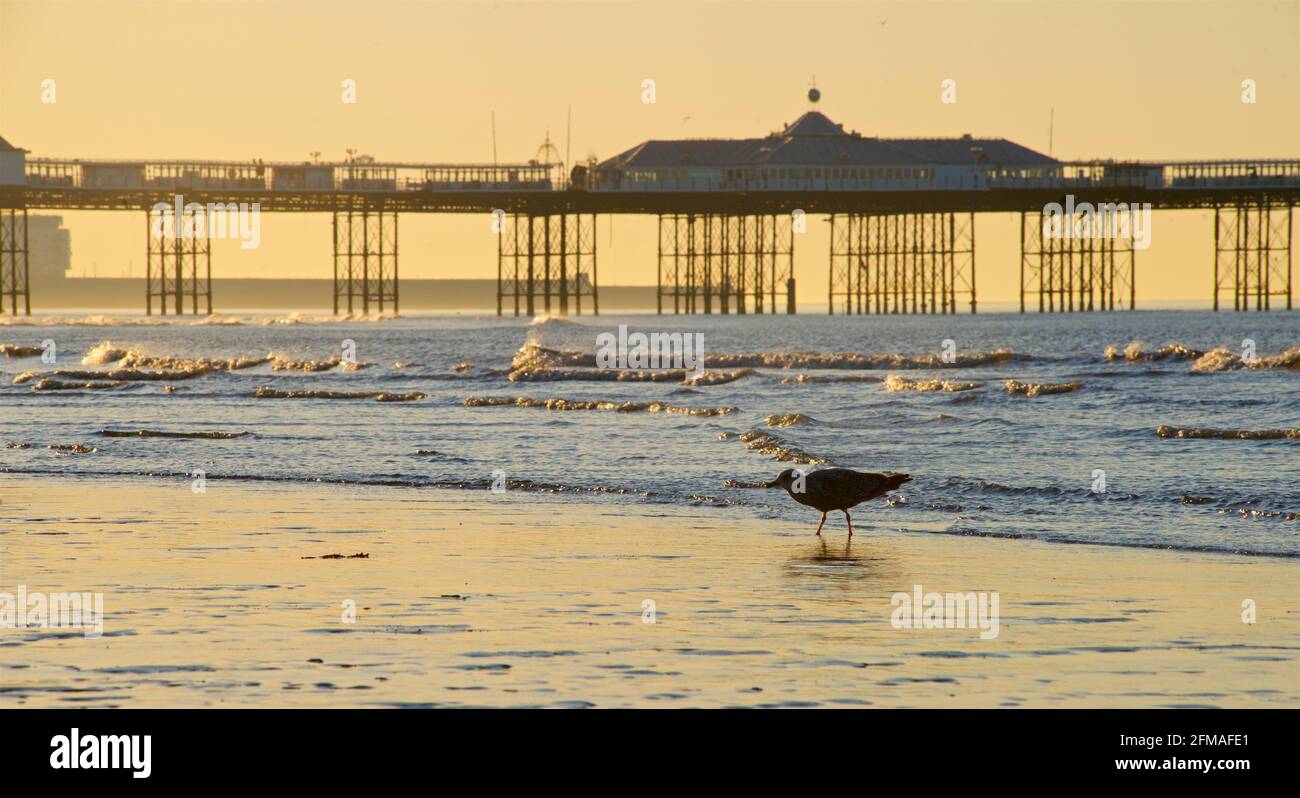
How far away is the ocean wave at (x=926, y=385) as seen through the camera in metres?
36.0

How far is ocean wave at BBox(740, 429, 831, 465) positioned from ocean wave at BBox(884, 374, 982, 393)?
11.3 m

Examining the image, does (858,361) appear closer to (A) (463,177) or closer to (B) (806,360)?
(B) (806,360)

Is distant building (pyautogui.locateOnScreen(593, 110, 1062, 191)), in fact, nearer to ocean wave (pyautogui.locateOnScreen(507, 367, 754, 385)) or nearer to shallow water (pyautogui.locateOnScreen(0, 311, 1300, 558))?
shallow water (pyautogui.locateOnScreen(0, 311, 1300, 558))

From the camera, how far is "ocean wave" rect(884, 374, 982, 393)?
36.0m

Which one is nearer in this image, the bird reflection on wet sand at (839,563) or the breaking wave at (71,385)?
the bird reflection on wet sand at (839,563)

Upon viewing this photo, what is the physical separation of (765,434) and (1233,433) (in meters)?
6.29

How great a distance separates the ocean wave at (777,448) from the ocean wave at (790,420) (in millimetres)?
1933

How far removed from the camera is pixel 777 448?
74.1 feet

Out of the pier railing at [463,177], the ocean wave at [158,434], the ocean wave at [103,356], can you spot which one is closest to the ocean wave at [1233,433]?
the ocean wave at [158,434]

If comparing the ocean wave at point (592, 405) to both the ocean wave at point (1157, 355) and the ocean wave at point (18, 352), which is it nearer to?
the ocean wave at point (1157, 355)

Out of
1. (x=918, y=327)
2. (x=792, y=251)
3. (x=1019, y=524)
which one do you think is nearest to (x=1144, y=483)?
(x=1019, y=524)

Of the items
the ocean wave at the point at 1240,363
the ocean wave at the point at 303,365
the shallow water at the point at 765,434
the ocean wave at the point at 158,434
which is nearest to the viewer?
the shallow water at the point at 765,434

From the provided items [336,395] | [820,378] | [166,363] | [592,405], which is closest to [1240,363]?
[820,378]

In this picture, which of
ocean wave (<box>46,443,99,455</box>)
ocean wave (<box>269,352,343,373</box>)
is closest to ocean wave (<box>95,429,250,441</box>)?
ocean wave (<box>46,443,99,455</box>)
